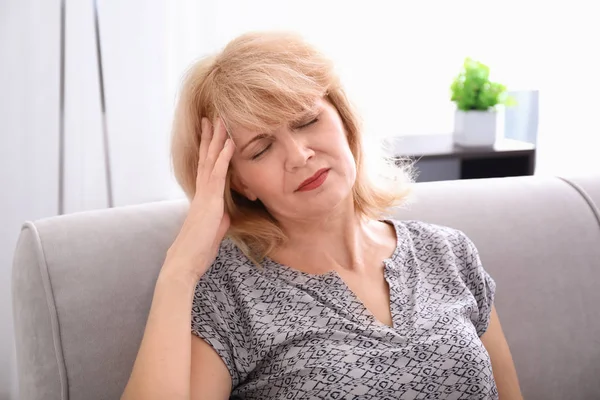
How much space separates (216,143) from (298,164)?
162 mm

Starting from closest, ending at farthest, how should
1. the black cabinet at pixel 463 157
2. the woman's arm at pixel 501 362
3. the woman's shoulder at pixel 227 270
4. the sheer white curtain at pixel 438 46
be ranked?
1. the woman's shoulder at pixel 227 270
2. the woman's arm at pixel 501 362
3. the black cabinet at pixel 463 157
4. the sheer white curtain at pixel 438 46

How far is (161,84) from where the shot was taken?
2.85 meters

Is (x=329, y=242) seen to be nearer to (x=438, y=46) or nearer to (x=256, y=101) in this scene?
(x=256, y=101)

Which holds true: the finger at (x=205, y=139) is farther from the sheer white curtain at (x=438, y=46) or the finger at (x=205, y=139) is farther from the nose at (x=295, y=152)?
the sheer white curtain at (x=438, y=46)

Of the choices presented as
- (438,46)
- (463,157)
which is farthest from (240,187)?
(438,46)

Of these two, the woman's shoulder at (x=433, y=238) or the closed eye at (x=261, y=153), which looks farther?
the woman's shoulder at (x=433, y=238)

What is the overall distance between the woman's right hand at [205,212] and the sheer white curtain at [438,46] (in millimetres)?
1521

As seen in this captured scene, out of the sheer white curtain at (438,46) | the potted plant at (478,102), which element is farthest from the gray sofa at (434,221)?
the sheer white curtain at (438,46)

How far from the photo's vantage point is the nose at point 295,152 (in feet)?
4.57

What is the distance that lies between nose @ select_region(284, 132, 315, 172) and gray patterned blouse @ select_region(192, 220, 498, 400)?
8.5 inches

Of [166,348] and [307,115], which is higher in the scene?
[307,115]

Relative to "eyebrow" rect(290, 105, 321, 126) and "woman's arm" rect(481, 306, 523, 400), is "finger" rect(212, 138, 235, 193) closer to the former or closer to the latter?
"eyebrow" rect(290, 105, 321, 126)

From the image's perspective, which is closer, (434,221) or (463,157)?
(434,221)

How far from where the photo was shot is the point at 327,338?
1.38 metres
